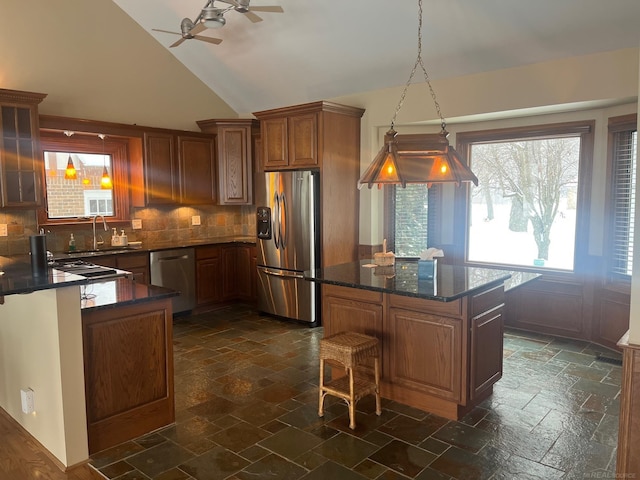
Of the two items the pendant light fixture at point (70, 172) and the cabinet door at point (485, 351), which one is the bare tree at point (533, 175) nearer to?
the cabinet door at point (485, 351)

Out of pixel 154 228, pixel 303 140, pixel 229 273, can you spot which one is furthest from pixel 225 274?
pixel 303 140

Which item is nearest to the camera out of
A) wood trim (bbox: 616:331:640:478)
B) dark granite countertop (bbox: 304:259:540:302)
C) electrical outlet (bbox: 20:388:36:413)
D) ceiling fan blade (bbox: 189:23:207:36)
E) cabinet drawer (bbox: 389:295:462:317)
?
wood trim (bbox: 616:331:640:478)

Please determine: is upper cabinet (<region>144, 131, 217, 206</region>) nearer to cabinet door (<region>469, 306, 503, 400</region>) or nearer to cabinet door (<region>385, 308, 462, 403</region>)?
cabinet door (<region>385, 308, 462, 403</region>)

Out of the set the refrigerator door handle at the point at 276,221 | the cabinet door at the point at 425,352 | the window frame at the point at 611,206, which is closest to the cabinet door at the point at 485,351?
the cabinet door at the point at 425,352

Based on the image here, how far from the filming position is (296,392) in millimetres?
3869

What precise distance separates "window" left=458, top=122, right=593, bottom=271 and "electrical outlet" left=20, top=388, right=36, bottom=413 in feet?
15.4

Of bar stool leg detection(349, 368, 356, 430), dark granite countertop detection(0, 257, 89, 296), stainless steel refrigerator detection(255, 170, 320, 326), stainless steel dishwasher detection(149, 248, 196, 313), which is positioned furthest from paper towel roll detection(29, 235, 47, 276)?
stainless steel refrigerator detection(255, 170, 320, 326)

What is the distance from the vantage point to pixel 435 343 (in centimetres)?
338

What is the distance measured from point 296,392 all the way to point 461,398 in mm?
1278

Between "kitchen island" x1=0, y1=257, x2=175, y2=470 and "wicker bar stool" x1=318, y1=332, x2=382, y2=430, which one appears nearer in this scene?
"kitchen island" x1=0, y1=257, x2=175, y2=470

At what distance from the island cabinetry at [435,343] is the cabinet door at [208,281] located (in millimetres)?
3032

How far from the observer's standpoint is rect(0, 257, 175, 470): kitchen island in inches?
108

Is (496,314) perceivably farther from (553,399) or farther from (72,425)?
(72,425)

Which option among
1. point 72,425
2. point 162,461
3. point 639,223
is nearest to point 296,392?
point 162,461
